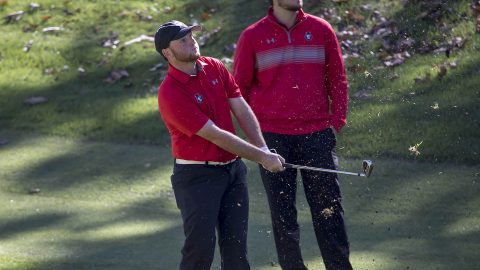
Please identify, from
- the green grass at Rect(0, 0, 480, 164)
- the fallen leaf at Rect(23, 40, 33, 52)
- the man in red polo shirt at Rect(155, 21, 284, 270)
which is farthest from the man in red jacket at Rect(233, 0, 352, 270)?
the fallen leaf at Rect(23, 40, 33, 52)

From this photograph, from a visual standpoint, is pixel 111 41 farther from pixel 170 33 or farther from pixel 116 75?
pixel 170 33

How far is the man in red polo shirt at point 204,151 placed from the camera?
6.04 meters

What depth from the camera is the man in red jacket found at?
672cm

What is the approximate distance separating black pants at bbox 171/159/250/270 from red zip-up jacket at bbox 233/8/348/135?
0.69 meters

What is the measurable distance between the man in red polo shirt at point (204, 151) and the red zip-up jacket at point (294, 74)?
1.73 feet

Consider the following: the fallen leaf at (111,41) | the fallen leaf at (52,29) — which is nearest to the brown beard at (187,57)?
the fallen leaf at (111,41)

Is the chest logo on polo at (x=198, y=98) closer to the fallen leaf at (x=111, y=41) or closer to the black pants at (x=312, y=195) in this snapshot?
the black pants at (x=312, y=195)

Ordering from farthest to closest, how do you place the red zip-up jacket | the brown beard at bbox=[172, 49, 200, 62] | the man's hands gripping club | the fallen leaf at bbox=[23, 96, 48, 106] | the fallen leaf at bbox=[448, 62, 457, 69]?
the fallen leaf at bbox=[23, 96, 48, 106] → the fallen leaf at bbox=[448, 62, 457, 69] → the red zip-up jacket → the brown beard at bbox=[172, 49, 200, 62] → the man's hands gripping club

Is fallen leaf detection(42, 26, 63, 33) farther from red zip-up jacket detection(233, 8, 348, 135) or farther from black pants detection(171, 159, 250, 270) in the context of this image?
black pants detection(171, 159, 250, 270)

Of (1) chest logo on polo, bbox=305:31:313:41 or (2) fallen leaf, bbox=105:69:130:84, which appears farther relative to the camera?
(2) fallen leaf, bbox=105:69:130:84

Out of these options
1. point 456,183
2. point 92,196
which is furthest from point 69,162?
point 456,183

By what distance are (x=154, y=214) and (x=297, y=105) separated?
11.8ft

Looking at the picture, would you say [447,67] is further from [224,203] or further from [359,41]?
[224,203]

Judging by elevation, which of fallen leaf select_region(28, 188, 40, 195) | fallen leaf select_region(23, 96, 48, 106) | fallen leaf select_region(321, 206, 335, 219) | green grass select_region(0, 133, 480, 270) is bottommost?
fallen leaf select_region(23, 96, 48, 106)
